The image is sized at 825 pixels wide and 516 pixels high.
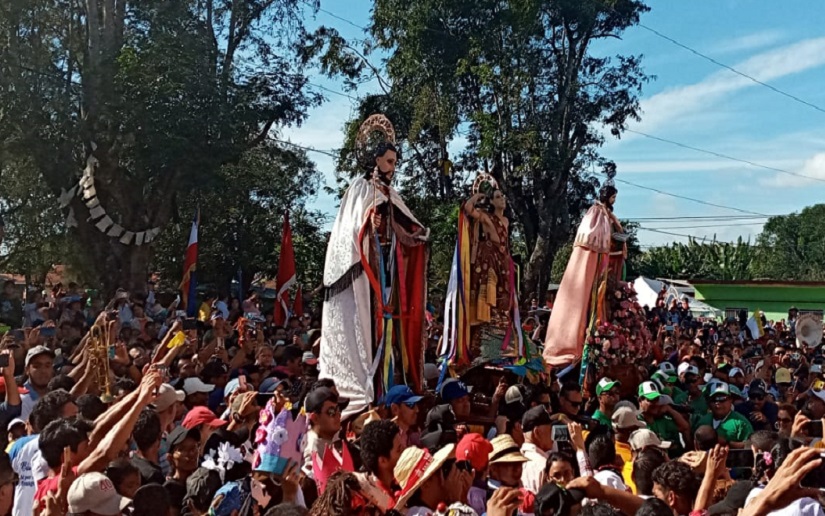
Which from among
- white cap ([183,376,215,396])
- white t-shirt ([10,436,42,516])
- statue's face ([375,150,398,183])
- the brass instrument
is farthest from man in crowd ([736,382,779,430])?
white t-shirt ([10,436,42,516])

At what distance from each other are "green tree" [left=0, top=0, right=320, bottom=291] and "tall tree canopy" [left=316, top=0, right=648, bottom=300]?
20.9 feet

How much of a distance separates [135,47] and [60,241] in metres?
6.57

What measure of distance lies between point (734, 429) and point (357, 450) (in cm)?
354

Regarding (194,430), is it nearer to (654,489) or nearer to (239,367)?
(654,489)

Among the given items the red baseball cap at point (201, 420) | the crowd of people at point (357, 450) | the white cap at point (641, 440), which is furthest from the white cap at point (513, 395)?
the red baseball cap at point (201, 420)

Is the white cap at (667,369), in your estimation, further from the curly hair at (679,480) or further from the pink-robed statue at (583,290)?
the curly hair at (679,480)

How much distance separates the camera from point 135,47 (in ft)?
59.5

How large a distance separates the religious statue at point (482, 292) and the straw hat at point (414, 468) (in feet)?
17.2

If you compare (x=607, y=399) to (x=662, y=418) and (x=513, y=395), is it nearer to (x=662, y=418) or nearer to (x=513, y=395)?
(x=662, y=418)

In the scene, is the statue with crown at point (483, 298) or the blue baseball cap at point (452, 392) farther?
the statue with crown at point (483, 298)

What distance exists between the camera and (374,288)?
27.2 ft

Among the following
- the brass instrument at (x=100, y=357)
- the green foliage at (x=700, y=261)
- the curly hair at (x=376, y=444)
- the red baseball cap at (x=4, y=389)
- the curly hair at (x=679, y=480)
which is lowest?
the curly hair at (x=679, y=480)

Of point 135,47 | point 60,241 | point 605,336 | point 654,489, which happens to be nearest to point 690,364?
point 605,336

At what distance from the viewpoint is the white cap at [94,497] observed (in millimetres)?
3795
